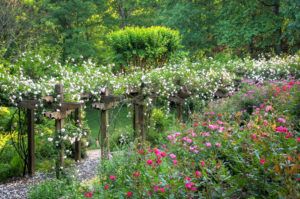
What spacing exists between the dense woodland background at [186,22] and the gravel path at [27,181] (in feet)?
24.0

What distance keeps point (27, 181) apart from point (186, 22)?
1311 centimetres

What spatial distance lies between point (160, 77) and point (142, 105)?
0.77m

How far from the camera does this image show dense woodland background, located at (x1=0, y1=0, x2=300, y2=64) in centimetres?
1727

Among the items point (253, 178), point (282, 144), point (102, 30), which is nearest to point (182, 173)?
point (253, 178)

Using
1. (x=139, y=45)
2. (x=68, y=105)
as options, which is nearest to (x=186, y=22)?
(x=139, y=45)

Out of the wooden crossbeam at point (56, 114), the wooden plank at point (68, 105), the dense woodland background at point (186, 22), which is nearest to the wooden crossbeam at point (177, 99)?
the wooden plank at point (68, 105)

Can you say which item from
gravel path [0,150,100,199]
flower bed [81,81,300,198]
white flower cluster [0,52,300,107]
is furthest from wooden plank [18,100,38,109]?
flower bed [81,81,300,198]

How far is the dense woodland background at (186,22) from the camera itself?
17.3 metres

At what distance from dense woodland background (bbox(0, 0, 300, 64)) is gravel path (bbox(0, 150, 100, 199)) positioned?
731 cm

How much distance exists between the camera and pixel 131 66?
12.0m

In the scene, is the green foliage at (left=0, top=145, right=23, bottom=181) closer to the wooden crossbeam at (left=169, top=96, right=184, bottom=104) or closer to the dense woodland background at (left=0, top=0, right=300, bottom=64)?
the wooden crossbeam at (left=169, top=96, right=184, bottom=104)

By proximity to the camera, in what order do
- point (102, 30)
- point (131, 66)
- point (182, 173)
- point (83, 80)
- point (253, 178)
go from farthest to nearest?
point (102, 30)
point (131, 66)
point (83, 80)
point (182, 173)
point (253, 178)

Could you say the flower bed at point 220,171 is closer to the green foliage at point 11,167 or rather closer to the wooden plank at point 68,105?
the wooden plank at point 68,105

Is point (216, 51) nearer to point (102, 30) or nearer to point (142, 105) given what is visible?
point (102, 30)
